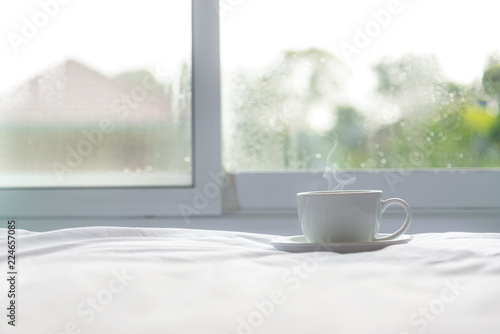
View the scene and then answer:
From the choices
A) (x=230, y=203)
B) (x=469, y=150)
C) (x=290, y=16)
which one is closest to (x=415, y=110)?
(x=469, y=150)

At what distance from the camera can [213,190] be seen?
1.50 meters

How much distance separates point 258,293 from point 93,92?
4.12 feet

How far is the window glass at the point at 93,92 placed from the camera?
1.57m

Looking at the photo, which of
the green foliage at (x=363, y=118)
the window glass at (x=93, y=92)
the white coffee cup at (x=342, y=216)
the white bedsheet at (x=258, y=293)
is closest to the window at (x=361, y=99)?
the green foliage at (x=363, y=118)

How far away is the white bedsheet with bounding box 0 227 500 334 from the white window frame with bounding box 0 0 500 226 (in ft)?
3.06

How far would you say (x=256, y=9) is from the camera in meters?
1.58

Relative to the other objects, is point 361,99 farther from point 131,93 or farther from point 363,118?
point 131,93

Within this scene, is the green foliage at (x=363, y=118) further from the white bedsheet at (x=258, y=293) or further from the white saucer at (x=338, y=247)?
the white bedsheet at (x=258, y=293)

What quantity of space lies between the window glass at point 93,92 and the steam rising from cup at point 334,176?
35 centimetres

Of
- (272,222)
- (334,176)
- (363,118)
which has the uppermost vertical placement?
(363,118)

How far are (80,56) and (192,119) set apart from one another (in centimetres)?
34

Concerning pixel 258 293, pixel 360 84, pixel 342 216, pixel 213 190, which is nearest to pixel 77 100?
pixel 213 190

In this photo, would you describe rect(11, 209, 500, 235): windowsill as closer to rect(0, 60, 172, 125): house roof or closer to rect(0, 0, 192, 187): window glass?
rect(0, 0, 192, 187): window glass

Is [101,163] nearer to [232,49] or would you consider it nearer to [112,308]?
[232,49]
